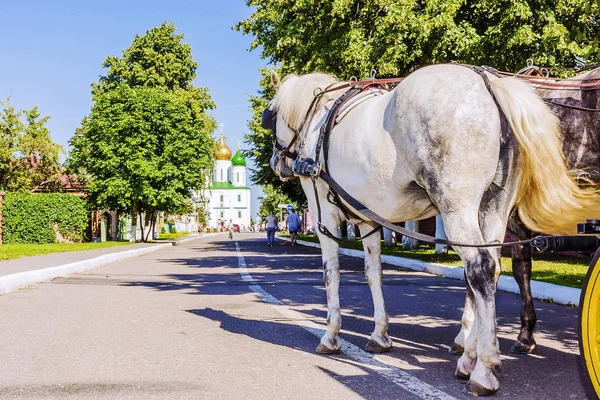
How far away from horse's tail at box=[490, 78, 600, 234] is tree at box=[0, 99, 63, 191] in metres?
43.0

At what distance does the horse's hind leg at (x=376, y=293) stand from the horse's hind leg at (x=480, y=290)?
126 cm

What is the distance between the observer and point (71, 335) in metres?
6.47

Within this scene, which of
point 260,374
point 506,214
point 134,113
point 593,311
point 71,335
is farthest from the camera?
point 134,113

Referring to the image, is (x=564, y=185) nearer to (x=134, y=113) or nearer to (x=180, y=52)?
(x=134, y=113)

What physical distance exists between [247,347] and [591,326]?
317 cm

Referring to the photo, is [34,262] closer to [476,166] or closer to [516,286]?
[516,286]

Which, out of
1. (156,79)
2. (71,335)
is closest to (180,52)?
(156,79)

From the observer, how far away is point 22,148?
43.0m

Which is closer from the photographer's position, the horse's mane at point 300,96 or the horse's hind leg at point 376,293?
the horse's hind leg at point 376,293

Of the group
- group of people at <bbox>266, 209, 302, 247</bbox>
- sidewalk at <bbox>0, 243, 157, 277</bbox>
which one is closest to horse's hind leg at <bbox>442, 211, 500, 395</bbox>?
sidewalk at <bbox>0, 243, 157, 277</bbox>

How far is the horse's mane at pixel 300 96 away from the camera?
5.87 meters

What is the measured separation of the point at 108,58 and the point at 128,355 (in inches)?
1772

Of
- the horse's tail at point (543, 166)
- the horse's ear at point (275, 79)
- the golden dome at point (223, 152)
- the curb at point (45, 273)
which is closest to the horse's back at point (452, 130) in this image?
the horse's tail at point (543, 166)

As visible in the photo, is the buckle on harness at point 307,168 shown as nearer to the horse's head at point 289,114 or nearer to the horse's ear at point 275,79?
the horse's head at point 289,114
